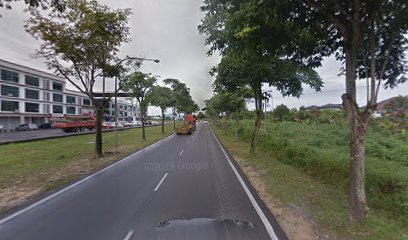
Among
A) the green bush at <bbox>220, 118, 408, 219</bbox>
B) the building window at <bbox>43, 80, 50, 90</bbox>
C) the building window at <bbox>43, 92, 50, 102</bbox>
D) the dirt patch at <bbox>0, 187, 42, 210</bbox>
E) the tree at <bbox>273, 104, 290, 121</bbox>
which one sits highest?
the building window at <bbox>43, 80, 50, 90</bbox>

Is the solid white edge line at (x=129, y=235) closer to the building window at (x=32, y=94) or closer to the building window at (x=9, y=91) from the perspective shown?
the building window at (x=9, y=91)

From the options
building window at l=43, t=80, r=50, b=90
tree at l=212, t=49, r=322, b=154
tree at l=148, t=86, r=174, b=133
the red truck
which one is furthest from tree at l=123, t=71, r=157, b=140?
building window at l=43, t=80, r=50, b=90

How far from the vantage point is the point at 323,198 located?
7.27 m

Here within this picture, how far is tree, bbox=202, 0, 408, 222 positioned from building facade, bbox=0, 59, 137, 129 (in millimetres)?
59908

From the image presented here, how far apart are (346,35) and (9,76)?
64957 mm

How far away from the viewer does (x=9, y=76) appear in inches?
2152

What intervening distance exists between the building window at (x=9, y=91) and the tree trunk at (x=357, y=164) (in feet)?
208

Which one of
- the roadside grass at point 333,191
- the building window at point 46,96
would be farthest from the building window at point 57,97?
the roadside grass at point 333,191

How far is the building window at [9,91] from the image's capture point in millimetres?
52938

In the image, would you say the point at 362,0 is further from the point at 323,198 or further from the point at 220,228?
the point at 220,228

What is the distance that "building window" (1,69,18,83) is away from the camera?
173 ft

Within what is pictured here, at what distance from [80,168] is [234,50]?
9.06 m

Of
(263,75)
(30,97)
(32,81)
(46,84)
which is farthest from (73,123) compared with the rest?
(263,75)

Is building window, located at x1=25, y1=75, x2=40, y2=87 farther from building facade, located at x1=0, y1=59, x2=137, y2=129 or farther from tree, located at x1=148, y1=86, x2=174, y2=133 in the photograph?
tree, located at x1=148, y1=86, x2=174, y2=133
